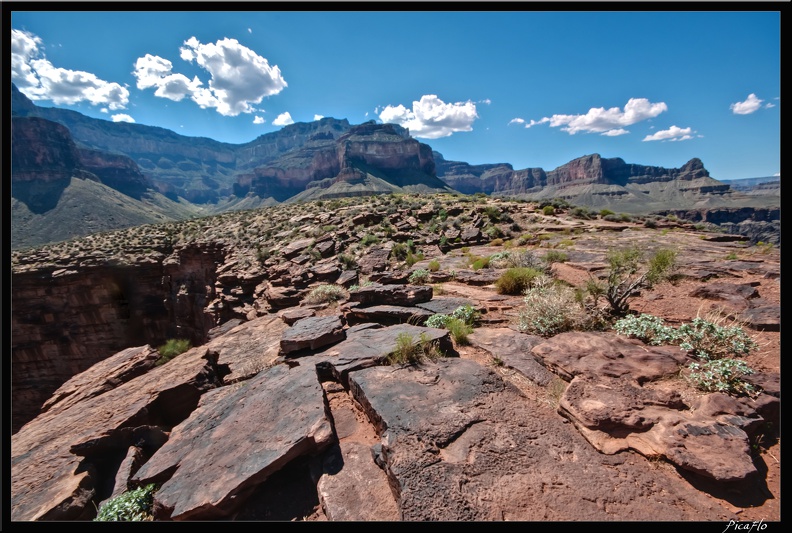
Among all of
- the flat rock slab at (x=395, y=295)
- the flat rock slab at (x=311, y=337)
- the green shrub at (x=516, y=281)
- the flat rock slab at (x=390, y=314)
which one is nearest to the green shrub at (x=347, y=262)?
the flat rock slab at (x=395, y=295)

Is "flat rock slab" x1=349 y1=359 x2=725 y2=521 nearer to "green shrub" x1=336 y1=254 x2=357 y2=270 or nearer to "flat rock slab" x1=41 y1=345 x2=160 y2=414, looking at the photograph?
"flat rock slab" x1=41 y1=345 x2=160 y2=414

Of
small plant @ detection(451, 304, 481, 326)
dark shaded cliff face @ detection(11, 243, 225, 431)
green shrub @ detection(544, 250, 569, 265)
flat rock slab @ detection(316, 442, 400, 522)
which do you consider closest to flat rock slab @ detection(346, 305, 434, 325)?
small plant @ detection(451, 304, 481, 326)

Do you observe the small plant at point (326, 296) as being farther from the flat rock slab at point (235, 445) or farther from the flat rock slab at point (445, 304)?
the flat rock slab at point (235, 445)

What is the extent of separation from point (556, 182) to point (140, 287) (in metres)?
180

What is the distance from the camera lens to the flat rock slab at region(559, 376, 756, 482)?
238 cm

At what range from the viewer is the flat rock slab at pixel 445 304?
6.06m

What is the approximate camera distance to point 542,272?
7.57 meters

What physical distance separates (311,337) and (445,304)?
8.58ft

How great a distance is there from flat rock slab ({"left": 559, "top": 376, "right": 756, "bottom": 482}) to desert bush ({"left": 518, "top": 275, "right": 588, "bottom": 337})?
1535 millimetres

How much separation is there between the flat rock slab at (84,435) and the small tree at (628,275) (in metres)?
6.39

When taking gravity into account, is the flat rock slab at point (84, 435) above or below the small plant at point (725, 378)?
below

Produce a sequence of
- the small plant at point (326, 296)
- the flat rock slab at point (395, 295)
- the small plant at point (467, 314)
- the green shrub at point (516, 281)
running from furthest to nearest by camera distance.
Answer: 1. the small plant at point (326, 296)
2. the green shrub at point (516, 281)
3. the flat rock slab at point (395, 295)
4. the small plant at point (467, 314)

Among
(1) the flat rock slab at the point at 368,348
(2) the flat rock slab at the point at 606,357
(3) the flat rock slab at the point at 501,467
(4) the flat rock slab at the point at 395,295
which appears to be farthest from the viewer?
(4) the flat rock slab at the point at 395,295

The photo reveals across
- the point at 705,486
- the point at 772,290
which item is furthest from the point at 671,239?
the point at 705,486
